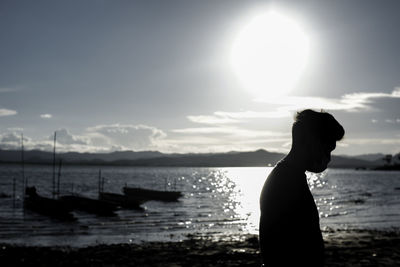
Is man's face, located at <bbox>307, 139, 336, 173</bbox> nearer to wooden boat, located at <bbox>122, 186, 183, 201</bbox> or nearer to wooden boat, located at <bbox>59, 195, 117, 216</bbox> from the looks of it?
wooden boat, located at <bbox>59, 195, 117, 216</bbox>

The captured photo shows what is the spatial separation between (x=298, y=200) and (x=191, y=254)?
15353mm

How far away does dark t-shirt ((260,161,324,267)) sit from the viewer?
3.46 meters

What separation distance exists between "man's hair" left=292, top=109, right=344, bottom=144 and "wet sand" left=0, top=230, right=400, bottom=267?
12.7 meters

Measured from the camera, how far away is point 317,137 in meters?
3.65

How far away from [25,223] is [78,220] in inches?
170

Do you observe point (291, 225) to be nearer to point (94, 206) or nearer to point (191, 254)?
point (191, 254)

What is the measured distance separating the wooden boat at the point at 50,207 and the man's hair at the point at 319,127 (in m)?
34.5

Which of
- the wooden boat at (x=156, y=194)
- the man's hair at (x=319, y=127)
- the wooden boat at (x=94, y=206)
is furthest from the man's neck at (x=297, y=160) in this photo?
the wooden boat at (x=156, y=194)

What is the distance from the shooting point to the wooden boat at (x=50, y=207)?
3646cm

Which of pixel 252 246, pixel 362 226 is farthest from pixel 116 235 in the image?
pixel 362 226

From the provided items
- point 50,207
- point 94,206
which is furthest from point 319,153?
point 94,206

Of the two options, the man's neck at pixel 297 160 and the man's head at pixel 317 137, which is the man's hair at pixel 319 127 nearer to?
the man's head at pixel 317 137

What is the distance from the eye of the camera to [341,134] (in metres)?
3.66

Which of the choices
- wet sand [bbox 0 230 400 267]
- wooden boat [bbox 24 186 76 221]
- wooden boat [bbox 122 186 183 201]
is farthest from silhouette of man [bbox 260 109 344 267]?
wooden boat [bbox 122 186 183 201]
